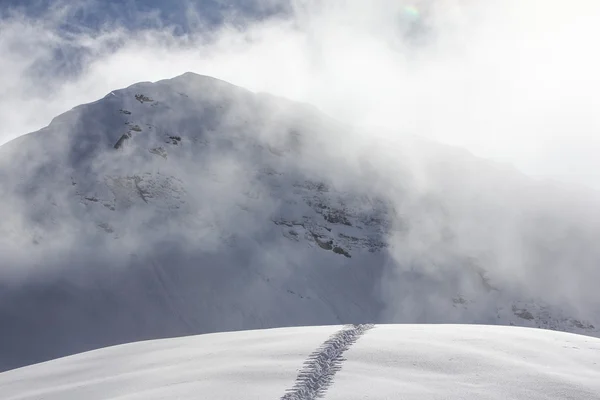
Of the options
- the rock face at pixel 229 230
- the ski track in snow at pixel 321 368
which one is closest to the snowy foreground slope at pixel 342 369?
Answer: the ski track in snow at pixel 321 368

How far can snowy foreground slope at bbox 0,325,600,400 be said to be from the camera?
7.44 m

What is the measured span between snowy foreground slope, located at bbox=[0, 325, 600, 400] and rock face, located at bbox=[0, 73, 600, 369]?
152ft

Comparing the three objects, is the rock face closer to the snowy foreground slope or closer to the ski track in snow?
the snowy foreground slope

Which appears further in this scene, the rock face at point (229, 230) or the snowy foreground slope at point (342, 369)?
the rock face at point (229, 230)

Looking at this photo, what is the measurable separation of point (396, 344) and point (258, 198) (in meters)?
74.3

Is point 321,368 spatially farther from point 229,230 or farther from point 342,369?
point 229,230

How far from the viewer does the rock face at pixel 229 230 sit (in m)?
62.7

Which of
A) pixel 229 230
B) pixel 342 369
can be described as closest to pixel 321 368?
pixel 342 369

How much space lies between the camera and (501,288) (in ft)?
270

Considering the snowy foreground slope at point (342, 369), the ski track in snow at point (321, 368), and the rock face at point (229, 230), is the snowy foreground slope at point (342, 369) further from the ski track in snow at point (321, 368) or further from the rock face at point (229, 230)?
the rock face at point (229, 230)

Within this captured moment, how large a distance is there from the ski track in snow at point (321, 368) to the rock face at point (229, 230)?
157ft

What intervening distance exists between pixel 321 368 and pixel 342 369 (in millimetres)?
260

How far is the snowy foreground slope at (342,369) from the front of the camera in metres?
7.44

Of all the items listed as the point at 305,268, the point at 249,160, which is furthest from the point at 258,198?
the point at 305,268
